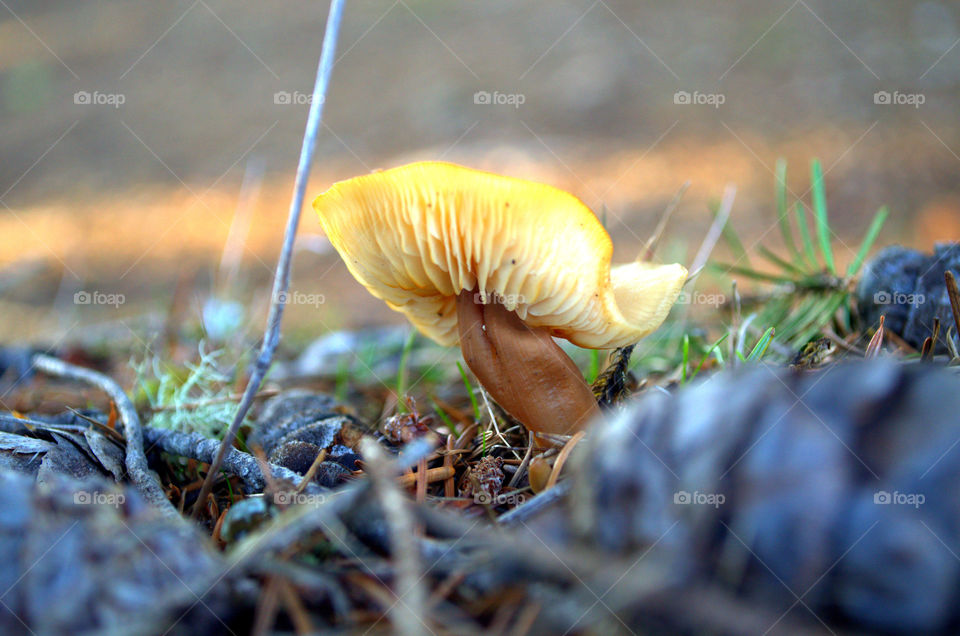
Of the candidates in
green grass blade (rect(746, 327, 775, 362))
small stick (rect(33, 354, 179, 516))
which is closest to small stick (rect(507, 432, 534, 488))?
green grass blade (rect(746, 327, 775, 362))

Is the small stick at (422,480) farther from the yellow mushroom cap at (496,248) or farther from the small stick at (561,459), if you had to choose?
the yellow mushroom cap at (496,248)

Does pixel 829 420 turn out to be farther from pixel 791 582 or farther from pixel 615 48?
pixel 615 48

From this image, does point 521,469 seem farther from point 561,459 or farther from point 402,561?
point 402,561

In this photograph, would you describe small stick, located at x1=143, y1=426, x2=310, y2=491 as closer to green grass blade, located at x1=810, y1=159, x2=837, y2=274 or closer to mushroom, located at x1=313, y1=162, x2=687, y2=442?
mushroom, located at x1=313, y1=162, x2=687, y2=442

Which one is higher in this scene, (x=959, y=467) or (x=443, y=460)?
(x=959, y=467)

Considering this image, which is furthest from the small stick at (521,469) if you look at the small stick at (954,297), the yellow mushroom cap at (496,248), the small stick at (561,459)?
the small stick at (954,297)

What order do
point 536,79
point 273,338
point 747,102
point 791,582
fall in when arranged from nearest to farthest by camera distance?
point 791,582, point 273,338, point 747,102, point 536,79

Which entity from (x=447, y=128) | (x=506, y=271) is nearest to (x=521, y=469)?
(x=506, y=271)

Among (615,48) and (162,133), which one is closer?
(615,48)

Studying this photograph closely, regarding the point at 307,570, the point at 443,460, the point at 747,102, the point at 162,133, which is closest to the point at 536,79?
the point at 747,102
